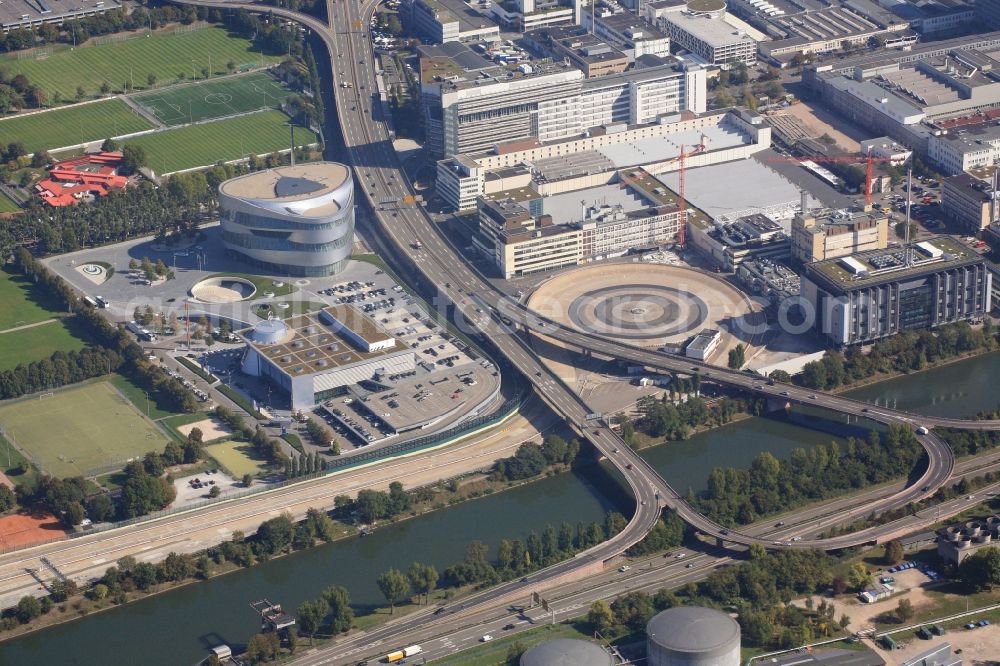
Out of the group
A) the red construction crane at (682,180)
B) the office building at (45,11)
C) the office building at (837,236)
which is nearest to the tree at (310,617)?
the office building at (837,236)

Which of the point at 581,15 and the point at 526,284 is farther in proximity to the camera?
the point at 581,15

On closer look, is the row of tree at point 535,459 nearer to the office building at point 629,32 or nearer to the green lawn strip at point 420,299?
the green lawn strip at point 420,299

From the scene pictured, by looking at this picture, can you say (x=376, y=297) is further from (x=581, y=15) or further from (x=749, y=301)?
(x=581, y=15)

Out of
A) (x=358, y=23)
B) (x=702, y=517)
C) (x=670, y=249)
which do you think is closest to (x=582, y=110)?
(x=670, y=249)

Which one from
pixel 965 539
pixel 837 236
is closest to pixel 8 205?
pixel 837 236

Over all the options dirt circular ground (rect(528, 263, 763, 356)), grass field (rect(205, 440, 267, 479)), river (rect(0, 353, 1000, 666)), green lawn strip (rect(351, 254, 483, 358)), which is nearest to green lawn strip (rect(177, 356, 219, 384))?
grass field (rect(205, 440, 267, 479))
